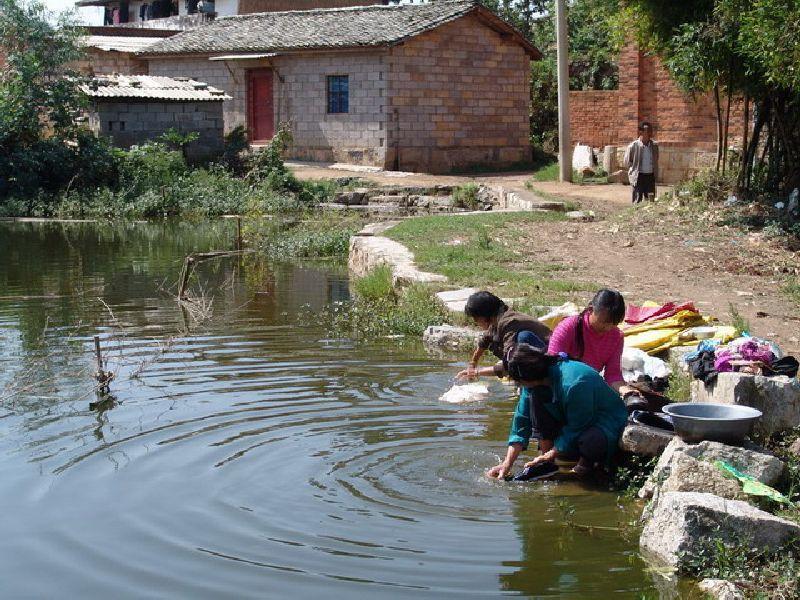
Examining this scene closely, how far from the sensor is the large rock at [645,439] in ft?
20.0

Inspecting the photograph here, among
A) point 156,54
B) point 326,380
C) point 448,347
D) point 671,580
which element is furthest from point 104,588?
point 156,54

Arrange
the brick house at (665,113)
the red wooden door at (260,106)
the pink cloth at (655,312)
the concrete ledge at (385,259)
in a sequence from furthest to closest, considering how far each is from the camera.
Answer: the red wooden door at (260,106) → the brick house at (665,113) → the concrete ledge at (385,259) → the pink cloth at (655,312)

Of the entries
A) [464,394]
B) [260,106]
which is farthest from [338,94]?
[464,394]

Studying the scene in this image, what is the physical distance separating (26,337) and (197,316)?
1.85 meters

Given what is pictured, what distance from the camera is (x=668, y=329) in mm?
8344

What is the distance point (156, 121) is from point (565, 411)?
903 inches

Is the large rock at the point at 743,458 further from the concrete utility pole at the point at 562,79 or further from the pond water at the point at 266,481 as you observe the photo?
the concrete utility pole at the point at 562,79

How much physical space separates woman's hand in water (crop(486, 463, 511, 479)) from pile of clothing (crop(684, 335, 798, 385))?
51.7 inches

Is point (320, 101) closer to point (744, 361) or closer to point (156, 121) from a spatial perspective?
point (156, 121)

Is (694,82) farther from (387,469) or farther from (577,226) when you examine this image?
(387,469)

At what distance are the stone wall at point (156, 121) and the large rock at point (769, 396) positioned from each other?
891 inches

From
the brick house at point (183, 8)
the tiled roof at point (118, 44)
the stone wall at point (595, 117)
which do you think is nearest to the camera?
the stone wall at point (595, 117)

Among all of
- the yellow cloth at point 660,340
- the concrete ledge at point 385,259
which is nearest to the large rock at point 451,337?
the concrete ledge at point 385,259

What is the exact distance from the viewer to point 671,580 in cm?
496
